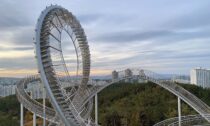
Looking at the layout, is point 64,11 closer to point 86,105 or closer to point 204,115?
point 86,105

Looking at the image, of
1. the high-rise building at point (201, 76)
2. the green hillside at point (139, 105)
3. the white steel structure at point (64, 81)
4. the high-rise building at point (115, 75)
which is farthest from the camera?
the high-rise building at point (201, 76)

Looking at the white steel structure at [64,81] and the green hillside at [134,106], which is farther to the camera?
the green hillside at [134,106]

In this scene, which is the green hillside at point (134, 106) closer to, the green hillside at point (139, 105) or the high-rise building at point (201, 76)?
the green hillside at point (139, 105)

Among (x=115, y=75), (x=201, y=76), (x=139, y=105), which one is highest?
(x=115, y=75)

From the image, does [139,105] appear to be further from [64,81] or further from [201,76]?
[201,76]

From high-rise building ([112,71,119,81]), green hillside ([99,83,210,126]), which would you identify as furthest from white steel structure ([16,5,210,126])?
green hillside ([99,83,210,126])

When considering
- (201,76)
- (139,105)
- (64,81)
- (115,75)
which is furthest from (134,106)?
(201,76)

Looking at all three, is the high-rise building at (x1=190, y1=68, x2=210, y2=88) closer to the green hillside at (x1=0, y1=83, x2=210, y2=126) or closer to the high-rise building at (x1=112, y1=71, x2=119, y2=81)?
the green hillside at (x1=0, y1=83, x2=210, y2=126)

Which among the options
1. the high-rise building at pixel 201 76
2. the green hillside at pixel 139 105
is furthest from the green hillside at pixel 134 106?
the high-rise building at pixel 201 76

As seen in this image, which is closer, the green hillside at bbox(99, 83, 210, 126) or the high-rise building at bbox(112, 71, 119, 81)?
the high-rise building at bbox(112, 71, 119, 81)

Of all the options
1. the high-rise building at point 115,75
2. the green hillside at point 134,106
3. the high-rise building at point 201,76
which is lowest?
the green hillside at point 134,106
